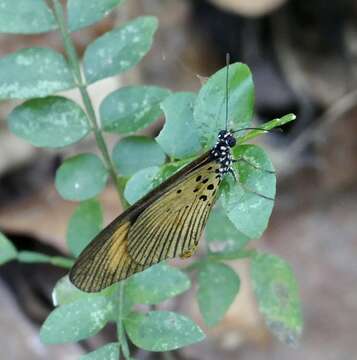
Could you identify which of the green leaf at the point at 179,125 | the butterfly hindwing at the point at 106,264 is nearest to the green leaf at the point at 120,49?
the green leaf at the point at 179,125

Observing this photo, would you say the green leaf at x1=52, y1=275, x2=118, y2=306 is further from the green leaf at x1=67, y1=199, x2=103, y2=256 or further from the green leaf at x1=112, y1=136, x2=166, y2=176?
the green leaf at x1=112, y1=136, x2=166, y2=176

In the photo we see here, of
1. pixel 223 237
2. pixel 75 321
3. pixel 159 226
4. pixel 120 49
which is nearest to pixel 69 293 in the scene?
pixel 75 321

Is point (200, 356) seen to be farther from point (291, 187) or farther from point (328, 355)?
point (291, 187)

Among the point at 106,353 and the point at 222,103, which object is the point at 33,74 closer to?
the point at 222,103

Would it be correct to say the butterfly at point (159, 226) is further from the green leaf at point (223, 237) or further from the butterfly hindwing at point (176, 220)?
the green leaf at point (223, 237)

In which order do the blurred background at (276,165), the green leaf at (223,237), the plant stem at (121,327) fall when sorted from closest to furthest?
1. the plant stem at (121,327)
2. the green leaf at (223,237)
3. the blurred background at (276,165)

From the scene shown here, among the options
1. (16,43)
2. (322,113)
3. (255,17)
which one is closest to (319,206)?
(322,113)
